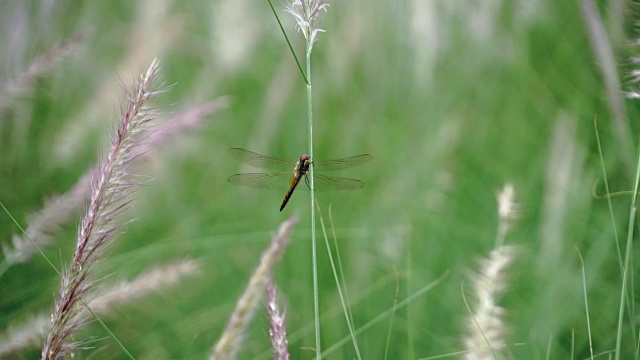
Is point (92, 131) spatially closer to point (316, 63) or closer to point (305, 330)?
point (316, 63)

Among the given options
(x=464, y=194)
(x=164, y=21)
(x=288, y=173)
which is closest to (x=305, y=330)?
(x=288, y=173)

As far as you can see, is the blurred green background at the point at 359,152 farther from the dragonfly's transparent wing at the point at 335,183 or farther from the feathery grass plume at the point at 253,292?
the feathery grass plume at the point at 253,292

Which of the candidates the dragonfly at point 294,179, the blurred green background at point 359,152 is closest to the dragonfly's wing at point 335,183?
the dragonfly at point 294,179

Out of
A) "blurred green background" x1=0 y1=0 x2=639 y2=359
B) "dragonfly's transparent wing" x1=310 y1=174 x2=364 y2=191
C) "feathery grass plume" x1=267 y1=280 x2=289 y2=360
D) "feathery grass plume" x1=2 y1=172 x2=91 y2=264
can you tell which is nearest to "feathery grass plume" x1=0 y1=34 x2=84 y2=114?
"blurred green background" x1=0 y1=0 x2=639 y2=359

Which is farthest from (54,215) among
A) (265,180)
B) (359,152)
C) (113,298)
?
(359,152)

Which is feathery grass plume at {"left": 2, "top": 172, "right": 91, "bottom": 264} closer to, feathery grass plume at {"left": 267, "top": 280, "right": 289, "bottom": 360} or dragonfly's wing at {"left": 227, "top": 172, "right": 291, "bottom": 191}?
dragonfly's wing at {"left": 227, "top": 172, "right": 291, "bottom": 191}
